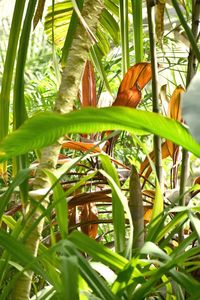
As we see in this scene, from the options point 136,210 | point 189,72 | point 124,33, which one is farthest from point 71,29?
point 136,210

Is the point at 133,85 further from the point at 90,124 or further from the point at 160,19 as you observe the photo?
the point at 90,124

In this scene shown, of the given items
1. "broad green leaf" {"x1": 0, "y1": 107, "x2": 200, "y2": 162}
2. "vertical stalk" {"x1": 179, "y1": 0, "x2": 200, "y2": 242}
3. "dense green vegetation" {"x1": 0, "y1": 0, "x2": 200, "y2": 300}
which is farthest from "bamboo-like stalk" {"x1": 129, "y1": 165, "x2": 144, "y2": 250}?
"broad green leaf" {"x1": 0, "y1": 107, "x2": 200, "y2": 162}

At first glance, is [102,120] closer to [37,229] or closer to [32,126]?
[32,126]

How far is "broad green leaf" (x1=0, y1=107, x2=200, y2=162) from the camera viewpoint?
40 centimetres

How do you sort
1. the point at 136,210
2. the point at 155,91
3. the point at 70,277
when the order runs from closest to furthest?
the point at 70,277 → the point at 136,210 → the point at 155,91

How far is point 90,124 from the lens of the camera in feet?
1.39

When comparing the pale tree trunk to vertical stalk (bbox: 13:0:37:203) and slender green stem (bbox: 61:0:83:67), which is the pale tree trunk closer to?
vertical stalk (bbox: 13:0:37:203)

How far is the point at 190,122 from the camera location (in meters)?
0.28

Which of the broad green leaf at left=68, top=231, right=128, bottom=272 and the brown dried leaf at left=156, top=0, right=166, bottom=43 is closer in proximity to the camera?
the broad green leaf at left=68, top=231, right=128, bottom=272

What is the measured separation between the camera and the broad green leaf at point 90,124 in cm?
40

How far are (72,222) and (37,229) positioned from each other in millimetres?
272

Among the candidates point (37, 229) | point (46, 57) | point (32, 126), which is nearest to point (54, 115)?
point (32, 126)

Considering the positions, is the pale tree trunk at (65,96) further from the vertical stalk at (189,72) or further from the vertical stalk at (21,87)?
the vertical stalk at (189,72)

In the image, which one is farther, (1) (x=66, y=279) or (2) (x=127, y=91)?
(2) (x=127, y=91)
